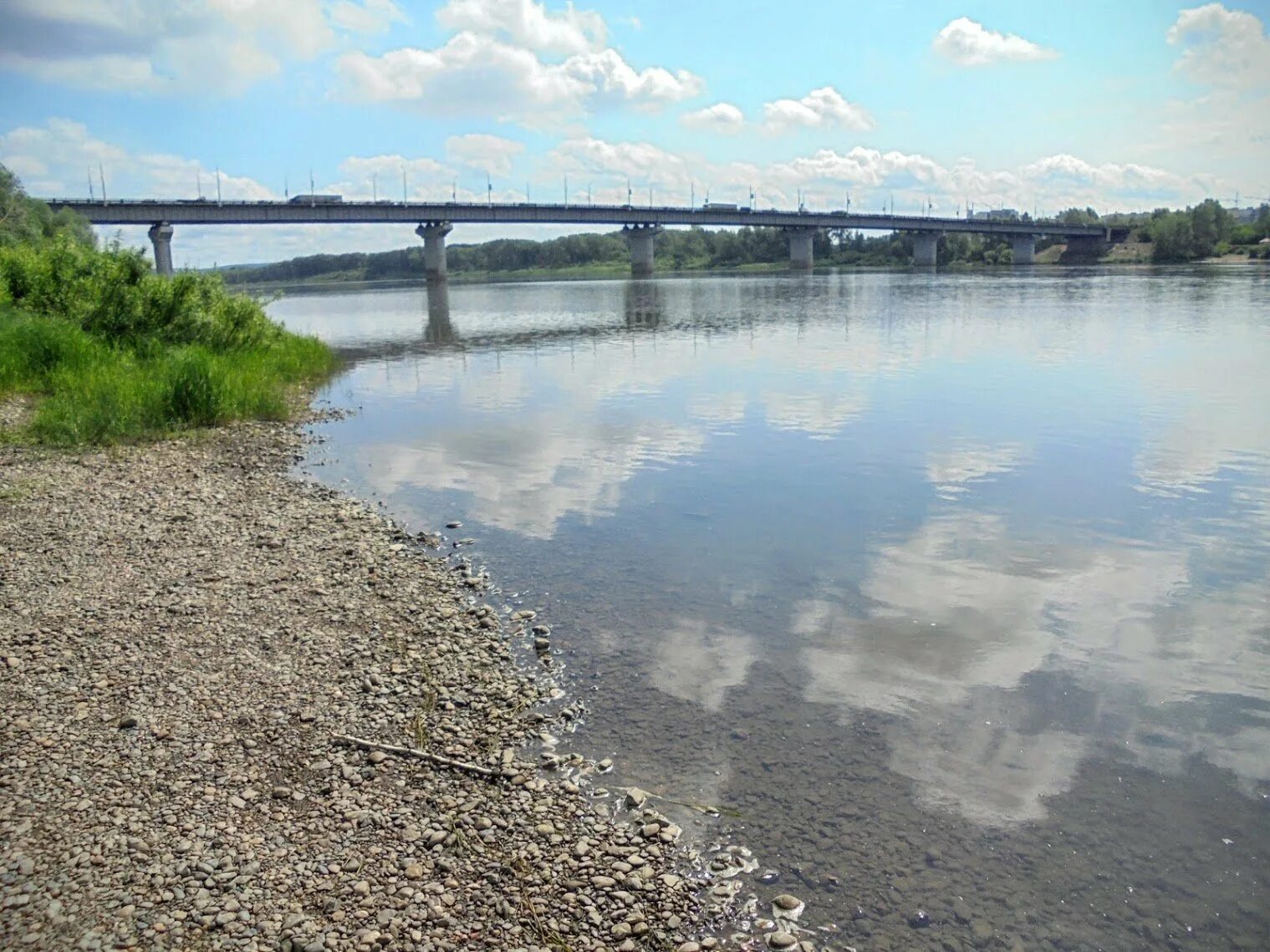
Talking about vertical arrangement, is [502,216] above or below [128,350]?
above

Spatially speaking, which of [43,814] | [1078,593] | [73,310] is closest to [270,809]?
[43,814]

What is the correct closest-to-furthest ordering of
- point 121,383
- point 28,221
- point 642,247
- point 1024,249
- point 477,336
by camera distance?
point 121,383 → point 477,336 → point 28,221 → point 642,247 → point 1024,249

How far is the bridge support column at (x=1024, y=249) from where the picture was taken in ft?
613

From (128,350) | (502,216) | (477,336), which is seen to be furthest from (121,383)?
(502,216)

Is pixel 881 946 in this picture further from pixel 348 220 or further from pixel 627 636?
pixel 348 220

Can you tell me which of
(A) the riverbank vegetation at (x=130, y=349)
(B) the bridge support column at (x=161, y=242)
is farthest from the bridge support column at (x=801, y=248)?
(A) the riverbank vegetation at (x=130, y=349)

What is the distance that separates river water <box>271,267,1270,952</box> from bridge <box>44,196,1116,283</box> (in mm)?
97233

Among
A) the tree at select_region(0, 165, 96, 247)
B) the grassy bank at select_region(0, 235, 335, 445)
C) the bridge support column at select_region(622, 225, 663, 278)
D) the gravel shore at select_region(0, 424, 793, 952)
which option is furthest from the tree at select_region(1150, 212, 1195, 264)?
the gravel shore at select_region(0, 424, 793, 952)

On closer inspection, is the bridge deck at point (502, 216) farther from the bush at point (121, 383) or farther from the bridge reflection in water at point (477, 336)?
the bush at point (121, 383)

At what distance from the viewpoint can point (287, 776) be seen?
7789mm

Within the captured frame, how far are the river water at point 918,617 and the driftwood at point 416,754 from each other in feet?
3.71

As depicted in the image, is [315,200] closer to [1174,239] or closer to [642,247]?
[642,247]

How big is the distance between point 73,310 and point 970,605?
110 ft

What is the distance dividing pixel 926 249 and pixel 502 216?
89085 mm
